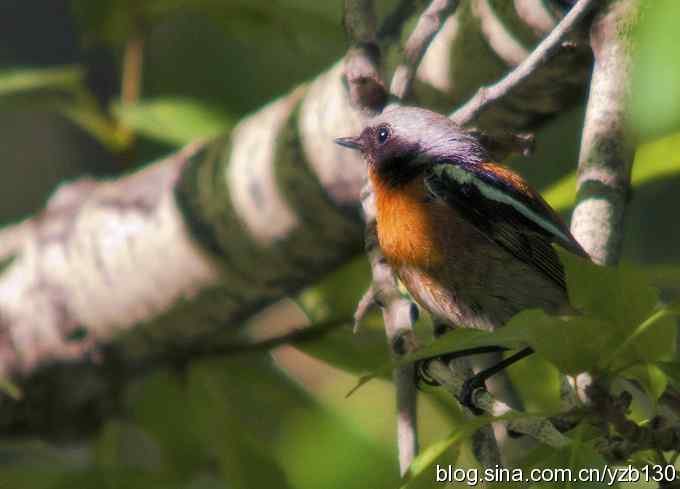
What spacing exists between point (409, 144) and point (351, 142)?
0.17 meters

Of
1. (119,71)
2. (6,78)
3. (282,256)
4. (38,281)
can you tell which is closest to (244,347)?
(282,256)

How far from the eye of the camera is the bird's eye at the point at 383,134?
2230 millimetres

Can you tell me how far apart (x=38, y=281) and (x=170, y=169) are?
59 centimetres

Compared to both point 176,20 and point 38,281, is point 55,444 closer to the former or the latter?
point 38,281

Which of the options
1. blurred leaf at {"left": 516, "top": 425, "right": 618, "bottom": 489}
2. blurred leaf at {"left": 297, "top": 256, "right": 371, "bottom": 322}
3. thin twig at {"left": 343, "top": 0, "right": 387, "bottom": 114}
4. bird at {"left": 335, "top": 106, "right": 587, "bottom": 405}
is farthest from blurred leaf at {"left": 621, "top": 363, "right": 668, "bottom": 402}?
blurred leaf at {"left": 297, "top": 256, "right": 371, "bottom": 322}

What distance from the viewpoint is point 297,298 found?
2.92 meters

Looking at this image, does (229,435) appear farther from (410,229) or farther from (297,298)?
(410,229)

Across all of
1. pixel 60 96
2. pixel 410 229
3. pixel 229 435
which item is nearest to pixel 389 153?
pixel 410 229

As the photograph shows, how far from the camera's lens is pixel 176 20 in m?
4.76

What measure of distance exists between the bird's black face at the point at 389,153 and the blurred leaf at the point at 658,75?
1.17 m

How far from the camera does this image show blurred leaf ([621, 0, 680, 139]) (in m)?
0.98

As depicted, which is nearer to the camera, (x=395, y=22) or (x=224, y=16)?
(x=395, y=22)

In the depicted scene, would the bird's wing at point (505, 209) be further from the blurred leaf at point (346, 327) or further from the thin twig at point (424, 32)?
the blurred leaf at point (346, 327)

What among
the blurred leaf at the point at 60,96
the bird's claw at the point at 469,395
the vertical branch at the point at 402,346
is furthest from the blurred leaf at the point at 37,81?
the bird's claw at the point at 469,395
